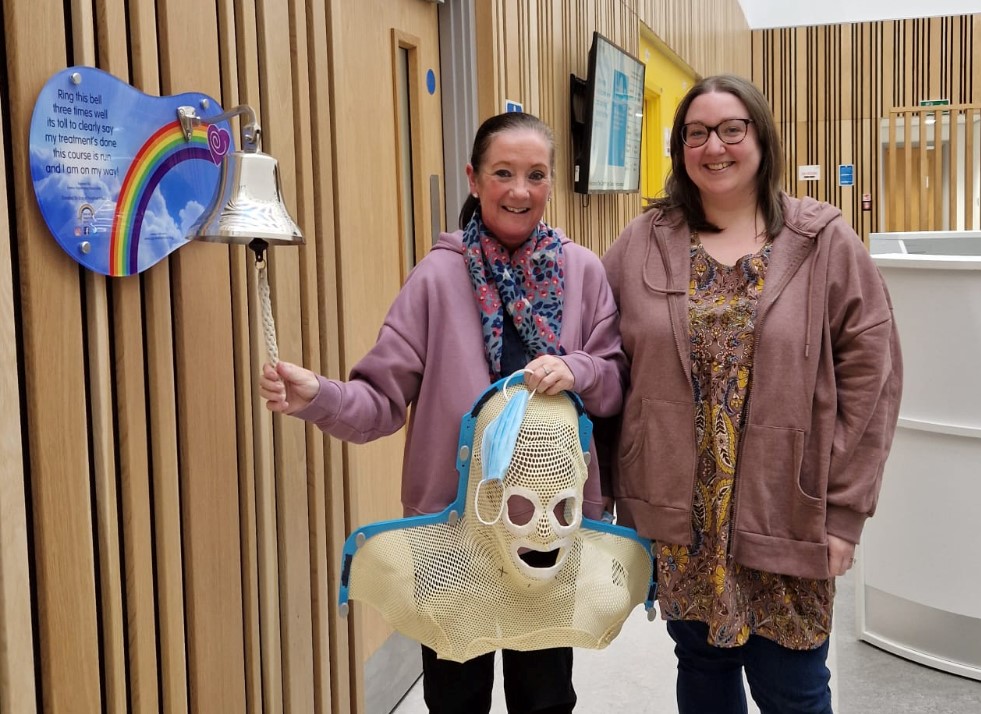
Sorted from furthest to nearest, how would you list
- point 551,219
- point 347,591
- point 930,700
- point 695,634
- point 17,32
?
point 551,219 < point 930,700 < point 695,634 < point 347,591 < point 17,32

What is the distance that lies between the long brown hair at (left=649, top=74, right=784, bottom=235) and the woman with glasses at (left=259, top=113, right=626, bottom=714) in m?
0.28

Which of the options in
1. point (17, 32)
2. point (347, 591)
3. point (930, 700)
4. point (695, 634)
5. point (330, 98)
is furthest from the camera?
point (930, 700)

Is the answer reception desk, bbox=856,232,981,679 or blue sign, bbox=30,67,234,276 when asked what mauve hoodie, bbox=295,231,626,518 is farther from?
reception desk, bbox=856,232,981,679

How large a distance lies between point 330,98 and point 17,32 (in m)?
1.04

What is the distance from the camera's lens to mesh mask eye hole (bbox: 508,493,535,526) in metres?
1.81

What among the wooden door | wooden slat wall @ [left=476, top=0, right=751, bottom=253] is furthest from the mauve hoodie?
wooden slat wall @ [left=476, top=0, right=751, bottom=253]

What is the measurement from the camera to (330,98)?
2.48 meters

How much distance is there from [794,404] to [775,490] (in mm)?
178

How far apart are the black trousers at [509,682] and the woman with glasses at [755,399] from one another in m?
0.29

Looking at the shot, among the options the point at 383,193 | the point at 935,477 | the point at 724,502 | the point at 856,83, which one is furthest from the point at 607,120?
the point at 856,83

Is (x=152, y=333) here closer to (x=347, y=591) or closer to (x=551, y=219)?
(x=347, y=591)

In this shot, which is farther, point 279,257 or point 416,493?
point 279,257

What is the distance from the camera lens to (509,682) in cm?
207

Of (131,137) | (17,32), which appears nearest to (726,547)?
(131,137)
